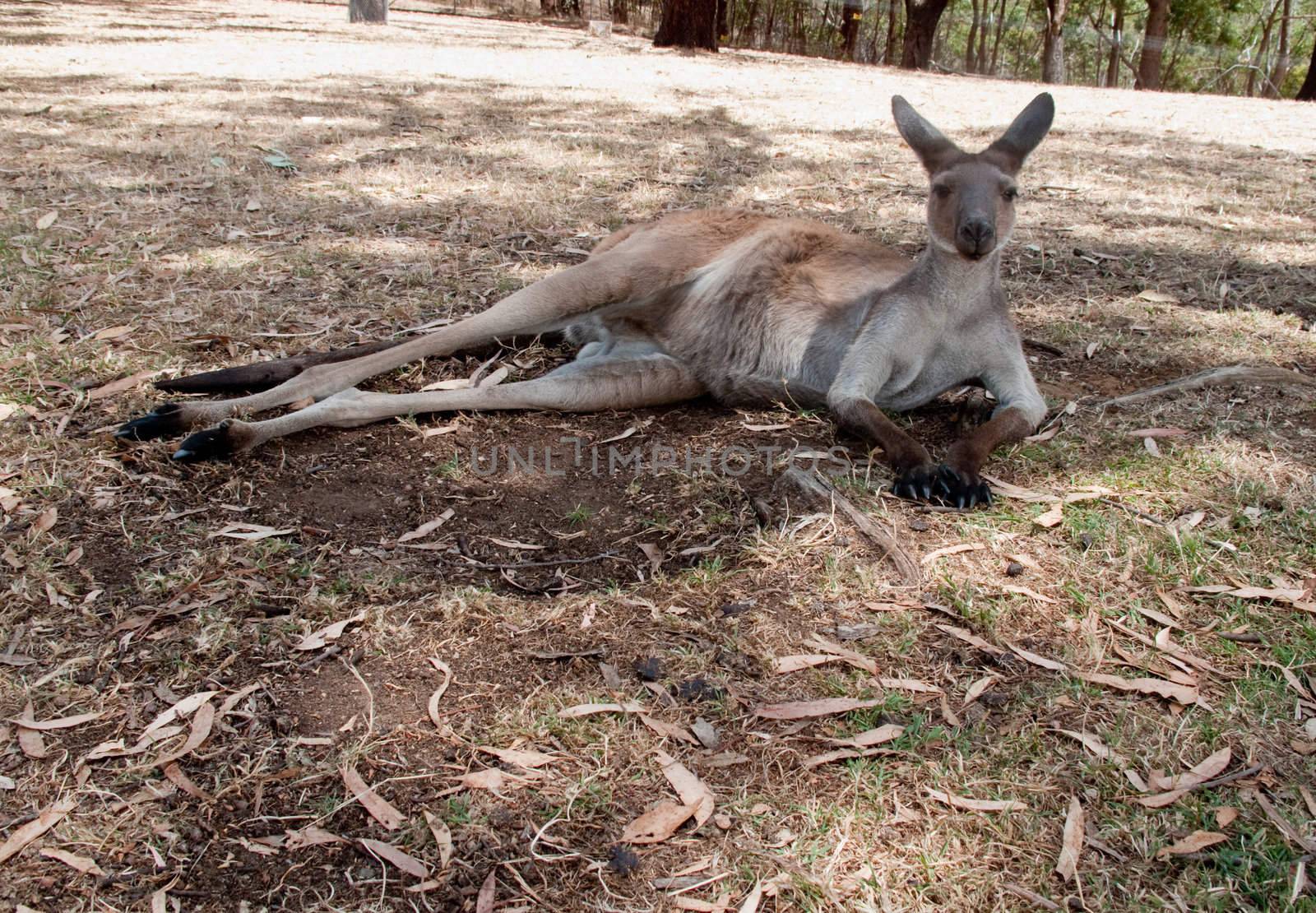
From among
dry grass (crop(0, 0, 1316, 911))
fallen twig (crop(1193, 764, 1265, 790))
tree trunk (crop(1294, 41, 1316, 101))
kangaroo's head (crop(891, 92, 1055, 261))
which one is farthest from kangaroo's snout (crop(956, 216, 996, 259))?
tree trunk (crop(1294, 41, 1316, 101))

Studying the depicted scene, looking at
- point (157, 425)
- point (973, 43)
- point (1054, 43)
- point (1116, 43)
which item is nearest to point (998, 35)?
point (1116, 43)

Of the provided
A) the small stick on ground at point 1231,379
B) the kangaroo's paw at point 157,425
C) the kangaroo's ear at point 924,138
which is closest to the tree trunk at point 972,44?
the small stick on ground at point 1231,379

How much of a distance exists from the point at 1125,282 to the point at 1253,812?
3.65 m

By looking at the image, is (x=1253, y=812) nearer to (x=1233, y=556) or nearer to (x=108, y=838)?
(x=1233, y=556)

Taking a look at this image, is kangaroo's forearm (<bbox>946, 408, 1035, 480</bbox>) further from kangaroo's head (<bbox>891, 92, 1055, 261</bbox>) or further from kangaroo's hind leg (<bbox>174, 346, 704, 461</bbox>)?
kangaroo's hind leg (<bbox>174, 346, 704, 461</bbox>)

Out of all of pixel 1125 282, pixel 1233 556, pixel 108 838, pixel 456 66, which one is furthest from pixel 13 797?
pixel 456 66

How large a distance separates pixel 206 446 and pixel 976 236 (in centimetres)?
256

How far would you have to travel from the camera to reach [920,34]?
61.4 ft

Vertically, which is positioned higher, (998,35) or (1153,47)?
(998,35)

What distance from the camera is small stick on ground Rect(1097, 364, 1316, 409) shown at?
12.4 feet

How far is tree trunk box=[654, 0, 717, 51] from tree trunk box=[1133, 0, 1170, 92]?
9.98 m

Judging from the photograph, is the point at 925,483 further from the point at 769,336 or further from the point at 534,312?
the point at 534,312

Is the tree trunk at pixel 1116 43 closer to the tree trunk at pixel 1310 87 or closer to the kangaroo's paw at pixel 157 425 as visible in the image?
the tree trunk at pixel 1310 87

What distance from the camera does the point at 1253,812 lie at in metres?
1.95
